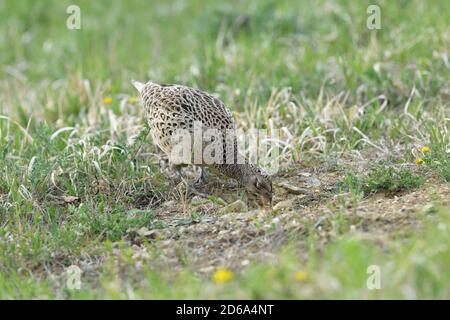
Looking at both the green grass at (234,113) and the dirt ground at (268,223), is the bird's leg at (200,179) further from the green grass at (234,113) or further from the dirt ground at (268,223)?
the dirt ground at (268,223)

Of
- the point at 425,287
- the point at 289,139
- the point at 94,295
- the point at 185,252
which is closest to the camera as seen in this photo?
the point at 425,287

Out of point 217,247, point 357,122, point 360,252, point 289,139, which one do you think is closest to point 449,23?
point 357,122

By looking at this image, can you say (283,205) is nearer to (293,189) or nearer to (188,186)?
(293,189)

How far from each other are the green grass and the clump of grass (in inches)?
0.6

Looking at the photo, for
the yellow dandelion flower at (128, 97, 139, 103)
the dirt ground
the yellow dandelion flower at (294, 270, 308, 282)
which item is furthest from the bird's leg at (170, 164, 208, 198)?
the yellow dandelion flower at (294, 270, 308, 282)

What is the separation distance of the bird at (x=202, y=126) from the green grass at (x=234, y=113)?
26cm

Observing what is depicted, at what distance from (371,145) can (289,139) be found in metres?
0.69

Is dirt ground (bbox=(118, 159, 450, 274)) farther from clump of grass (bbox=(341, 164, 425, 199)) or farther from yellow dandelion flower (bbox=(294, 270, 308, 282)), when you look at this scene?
yellow dandelion flower (bbox=(294, 270, 308, 282))

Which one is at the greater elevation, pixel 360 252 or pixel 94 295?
pixel 360 252

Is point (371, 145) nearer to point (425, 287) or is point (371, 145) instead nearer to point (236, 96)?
point (236, 96)

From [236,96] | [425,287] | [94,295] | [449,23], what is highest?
[449,23]

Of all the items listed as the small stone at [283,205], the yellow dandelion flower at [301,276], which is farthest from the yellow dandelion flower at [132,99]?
the yellow dandelion flower at [301,276]

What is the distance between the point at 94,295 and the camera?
4.37 m

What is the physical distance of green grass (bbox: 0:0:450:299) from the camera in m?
4.18
